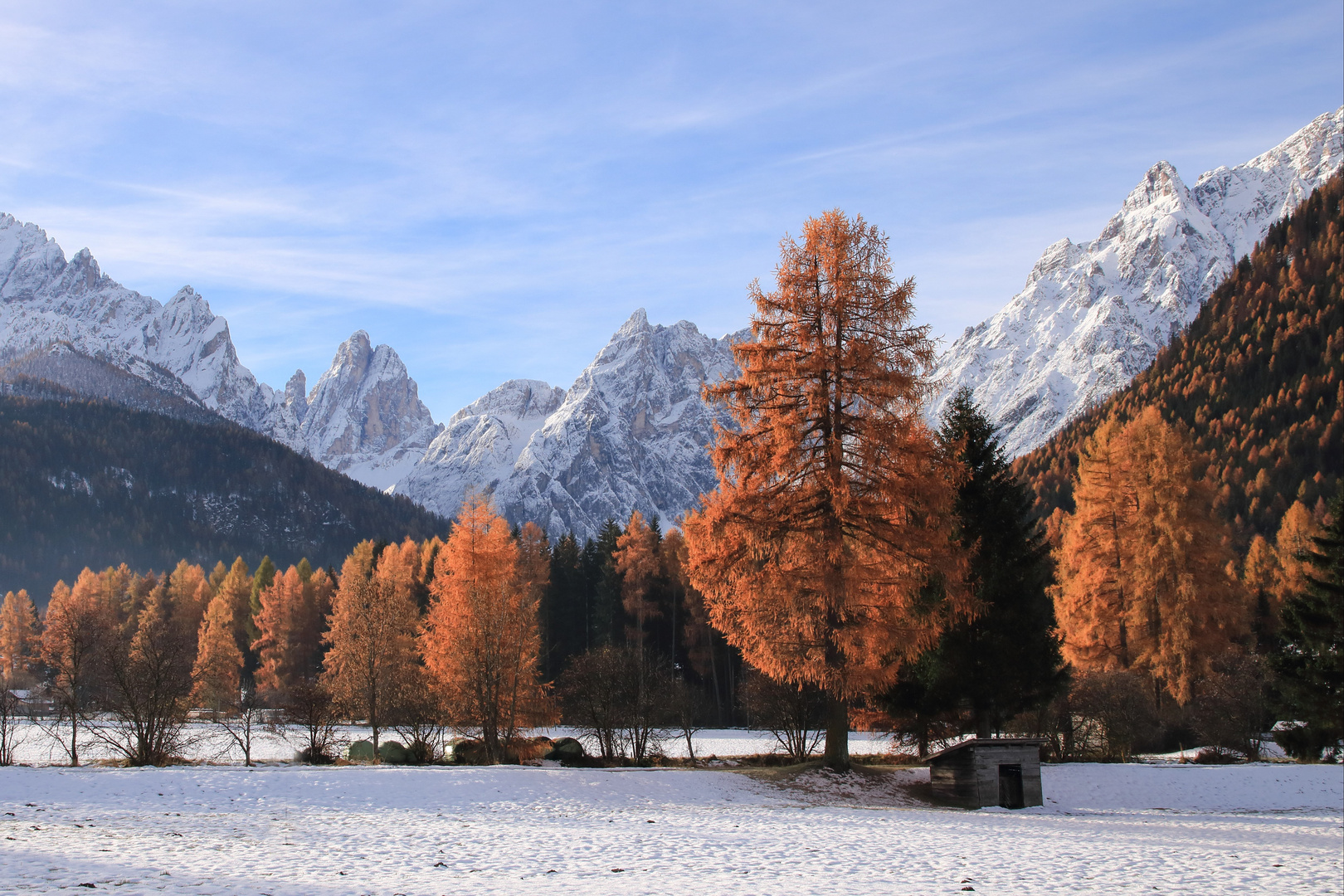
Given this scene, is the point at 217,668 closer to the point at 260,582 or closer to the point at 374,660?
the point at 260,582

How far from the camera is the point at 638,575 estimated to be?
54.7 metres

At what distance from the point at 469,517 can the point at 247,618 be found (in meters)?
55.3

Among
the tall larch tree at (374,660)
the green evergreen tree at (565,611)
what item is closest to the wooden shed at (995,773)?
the tall larch tree at (374,660)

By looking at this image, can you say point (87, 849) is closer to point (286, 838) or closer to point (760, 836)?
point (286, 838)

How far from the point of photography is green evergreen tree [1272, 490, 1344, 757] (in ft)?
90.5

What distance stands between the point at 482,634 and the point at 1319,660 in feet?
87.0

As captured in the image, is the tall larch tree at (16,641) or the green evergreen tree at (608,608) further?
the tall larch tree at (16,641)

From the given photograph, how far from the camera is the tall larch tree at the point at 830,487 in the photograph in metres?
20.0

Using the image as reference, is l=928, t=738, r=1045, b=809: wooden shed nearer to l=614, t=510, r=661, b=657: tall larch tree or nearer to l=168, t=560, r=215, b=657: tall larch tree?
l=614, t=510, r=661, b=657: tall larch tree

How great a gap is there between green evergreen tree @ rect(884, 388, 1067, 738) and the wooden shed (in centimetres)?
331

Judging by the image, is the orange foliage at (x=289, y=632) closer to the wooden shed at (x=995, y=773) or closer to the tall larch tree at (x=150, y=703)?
the tall larch tree at (x=150, y=703)

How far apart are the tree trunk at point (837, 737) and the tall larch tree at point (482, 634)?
11.1 metres

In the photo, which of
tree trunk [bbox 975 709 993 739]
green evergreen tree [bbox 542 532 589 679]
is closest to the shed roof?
tree trunk [bbox 975 709 993 739]

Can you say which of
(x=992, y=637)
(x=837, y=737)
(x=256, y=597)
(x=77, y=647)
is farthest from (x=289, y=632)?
(x=992, y=637)
